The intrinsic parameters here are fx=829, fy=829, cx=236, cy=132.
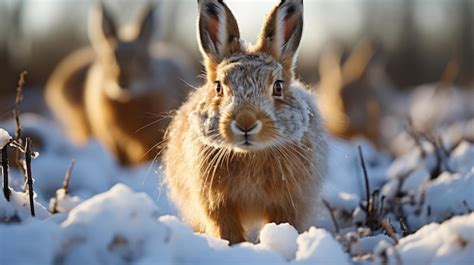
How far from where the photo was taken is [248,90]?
4.79 m

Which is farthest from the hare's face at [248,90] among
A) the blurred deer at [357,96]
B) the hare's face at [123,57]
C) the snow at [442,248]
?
the blurred deer at [357,96]

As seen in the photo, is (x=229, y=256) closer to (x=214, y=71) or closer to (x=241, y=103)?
(x=241, y=103)

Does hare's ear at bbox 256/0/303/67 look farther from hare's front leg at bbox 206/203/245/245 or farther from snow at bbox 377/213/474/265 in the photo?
snow at bbox 377/213/474/265

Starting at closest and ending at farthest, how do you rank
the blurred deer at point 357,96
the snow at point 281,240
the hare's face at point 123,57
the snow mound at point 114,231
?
the snow mound at point 114,231, the snow at point 281,240, the hare's face at point 123,57, the blurred deer at point 357,96

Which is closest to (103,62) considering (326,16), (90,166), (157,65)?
(157,65)

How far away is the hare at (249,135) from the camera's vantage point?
4715 millimetres

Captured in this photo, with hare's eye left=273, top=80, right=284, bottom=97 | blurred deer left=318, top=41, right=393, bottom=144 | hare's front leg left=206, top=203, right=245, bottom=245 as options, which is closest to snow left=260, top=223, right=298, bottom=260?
hare's front leg left=206, top=203, right=245, bottom=245

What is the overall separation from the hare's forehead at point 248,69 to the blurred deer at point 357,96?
968 cm

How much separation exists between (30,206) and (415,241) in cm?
187

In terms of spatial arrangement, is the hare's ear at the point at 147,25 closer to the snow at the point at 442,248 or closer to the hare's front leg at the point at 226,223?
the hare's front leg at the point at 226,223

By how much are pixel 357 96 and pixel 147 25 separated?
5.73 metres

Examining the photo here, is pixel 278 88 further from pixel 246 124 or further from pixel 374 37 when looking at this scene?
pixel 374 37

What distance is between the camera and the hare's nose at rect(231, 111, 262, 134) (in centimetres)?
452

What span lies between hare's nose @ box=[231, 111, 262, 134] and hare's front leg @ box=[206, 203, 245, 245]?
668mm
